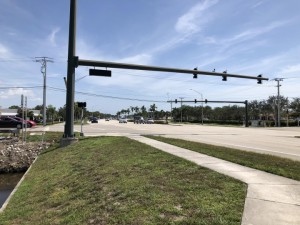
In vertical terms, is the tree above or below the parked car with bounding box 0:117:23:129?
above

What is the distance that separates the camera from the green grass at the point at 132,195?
6.05m

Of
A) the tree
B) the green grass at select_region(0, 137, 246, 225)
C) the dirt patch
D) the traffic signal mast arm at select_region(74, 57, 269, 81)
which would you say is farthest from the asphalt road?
the tree

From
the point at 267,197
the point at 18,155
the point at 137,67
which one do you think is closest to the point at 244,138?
the point at 137,67

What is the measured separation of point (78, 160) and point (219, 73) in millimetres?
19252

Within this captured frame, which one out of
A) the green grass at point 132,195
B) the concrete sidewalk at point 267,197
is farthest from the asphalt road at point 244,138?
→ the green grass at point 132,195

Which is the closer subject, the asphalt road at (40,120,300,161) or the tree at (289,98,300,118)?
the asphalt road at (40,120,300,161)

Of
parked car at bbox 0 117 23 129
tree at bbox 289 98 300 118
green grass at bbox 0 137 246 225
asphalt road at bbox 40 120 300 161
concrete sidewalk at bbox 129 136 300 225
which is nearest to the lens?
concrete sidewalk at bbox 129 136 300 225

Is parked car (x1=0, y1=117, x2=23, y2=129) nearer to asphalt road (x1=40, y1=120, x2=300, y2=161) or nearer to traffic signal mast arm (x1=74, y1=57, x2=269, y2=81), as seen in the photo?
asphalt road (x1=40, y1=120, x2=300, y2=161)

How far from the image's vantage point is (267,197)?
6773mm

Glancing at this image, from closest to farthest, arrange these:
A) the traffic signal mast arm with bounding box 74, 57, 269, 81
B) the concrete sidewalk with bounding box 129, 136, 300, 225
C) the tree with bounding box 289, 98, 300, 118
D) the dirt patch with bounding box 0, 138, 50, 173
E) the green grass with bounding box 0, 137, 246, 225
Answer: the concrete sidewalk with bounding box 129, 136, 300, 225, the green grass with bounding box 0, 137, 246, 225, the dirt patch with bounding box 0, 138, 50, 173, the traffic signal mast arm with bounding box 74, 57, 269, 81, the tree with bounding box 289, 98, 300, 118

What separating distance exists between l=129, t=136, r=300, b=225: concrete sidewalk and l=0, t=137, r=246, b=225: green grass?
0.21 meters

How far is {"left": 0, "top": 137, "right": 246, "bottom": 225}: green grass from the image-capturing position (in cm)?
605

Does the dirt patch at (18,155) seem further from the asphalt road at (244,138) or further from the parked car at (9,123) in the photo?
the parked car at (9,123)

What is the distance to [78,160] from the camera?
15164 millimetres
